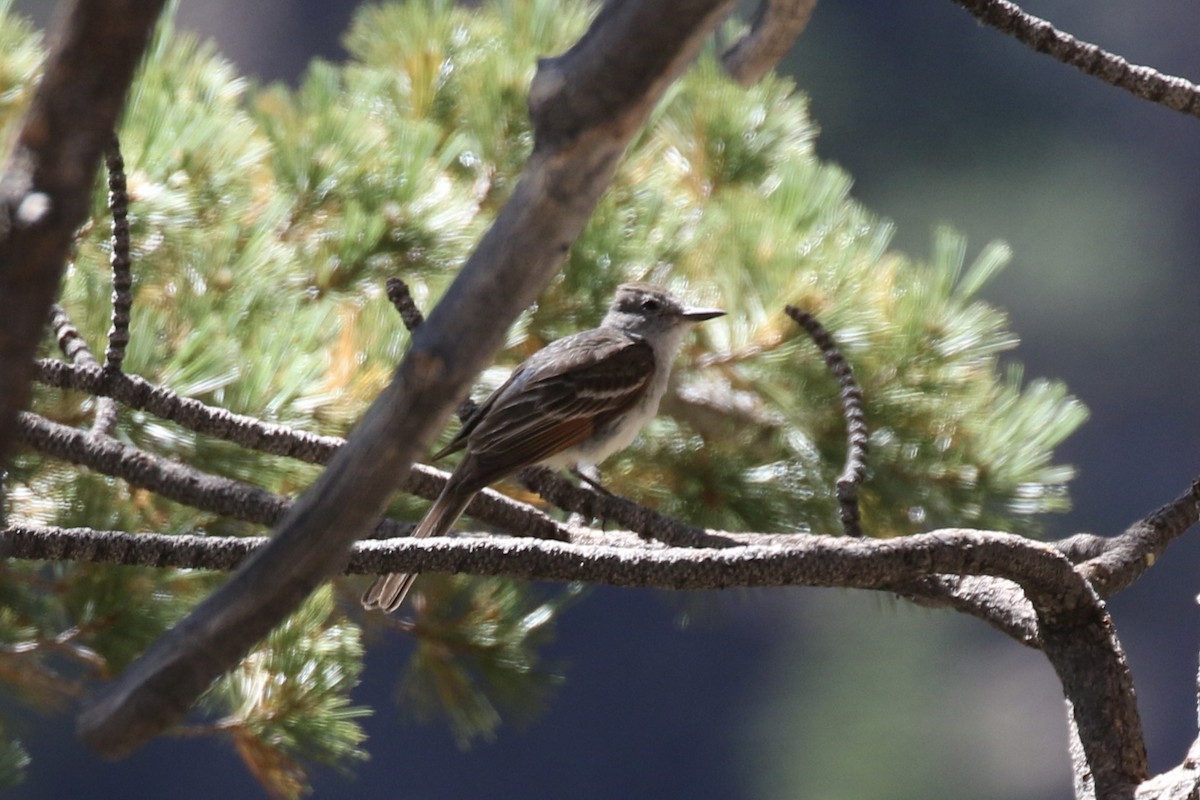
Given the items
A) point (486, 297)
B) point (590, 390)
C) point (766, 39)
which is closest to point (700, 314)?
point (590, 390)

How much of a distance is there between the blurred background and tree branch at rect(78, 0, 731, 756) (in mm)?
2660

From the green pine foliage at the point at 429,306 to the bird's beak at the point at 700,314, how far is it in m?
Answer: 0.02

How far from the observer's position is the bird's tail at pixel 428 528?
36.6 inches

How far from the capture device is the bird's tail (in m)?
0.93

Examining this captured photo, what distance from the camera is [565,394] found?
1.26 m

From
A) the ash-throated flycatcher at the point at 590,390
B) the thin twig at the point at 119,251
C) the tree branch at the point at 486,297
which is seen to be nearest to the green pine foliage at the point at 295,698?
the ash-throated flycatcher at the point at 590,390

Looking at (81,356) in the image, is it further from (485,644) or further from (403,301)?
(485,644)

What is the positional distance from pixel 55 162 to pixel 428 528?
2.25 feet

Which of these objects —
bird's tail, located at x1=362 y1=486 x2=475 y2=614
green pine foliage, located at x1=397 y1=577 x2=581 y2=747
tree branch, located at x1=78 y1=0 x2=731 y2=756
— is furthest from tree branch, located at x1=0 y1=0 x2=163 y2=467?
green pine foliage, located at x1=397 y1=577 x2=581 y2=747

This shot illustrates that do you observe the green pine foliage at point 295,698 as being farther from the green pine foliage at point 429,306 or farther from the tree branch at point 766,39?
the tree branch at point 766,39

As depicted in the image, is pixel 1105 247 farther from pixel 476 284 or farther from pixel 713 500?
pixel 476 284

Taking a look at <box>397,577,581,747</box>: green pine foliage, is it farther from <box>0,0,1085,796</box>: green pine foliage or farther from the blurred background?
the blurred background

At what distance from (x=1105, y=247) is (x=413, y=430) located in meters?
4.08

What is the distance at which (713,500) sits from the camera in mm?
1109
